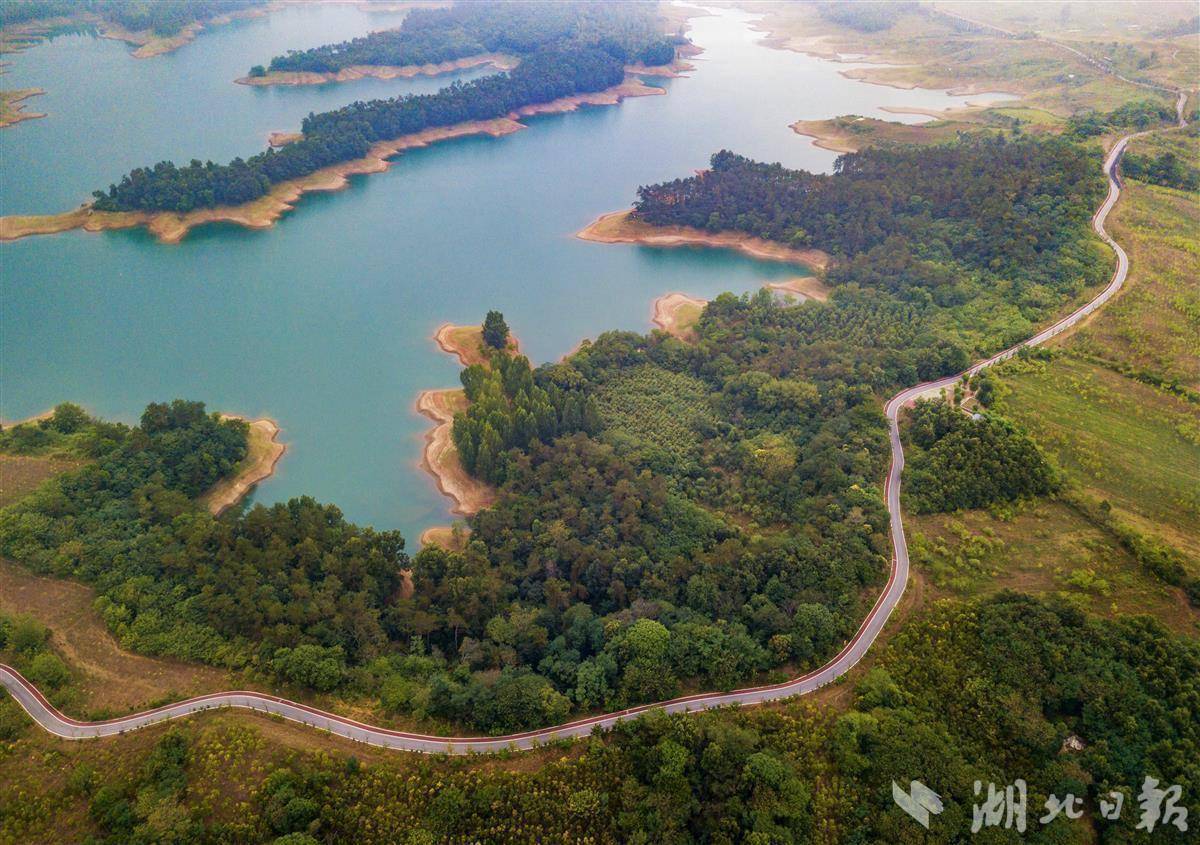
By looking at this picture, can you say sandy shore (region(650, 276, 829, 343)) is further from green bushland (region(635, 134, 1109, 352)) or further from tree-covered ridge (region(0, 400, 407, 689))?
tree-covered ridge (region(0, 400, 407, 689))

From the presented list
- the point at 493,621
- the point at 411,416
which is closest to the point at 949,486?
the point at 493,621

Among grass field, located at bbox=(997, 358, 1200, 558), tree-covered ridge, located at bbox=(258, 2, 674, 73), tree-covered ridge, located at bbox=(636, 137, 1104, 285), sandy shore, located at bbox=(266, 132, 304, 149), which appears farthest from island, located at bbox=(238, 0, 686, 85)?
grass field, located at bbox=(997, 358, 1200, 558)

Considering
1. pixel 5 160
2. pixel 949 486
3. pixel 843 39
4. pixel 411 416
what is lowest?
pixel 411 416

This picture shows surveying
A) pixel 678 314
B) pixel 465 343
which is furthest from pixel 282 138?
pixel 678 314

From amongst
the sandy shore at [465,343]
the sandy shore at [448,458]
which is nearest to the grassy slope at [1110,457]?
the sandy shore at [448,458]

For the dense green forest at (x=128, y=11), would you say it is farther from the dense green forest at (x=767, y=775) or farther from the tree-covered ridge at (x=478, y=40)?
the dense green forest at (x=767, y=775)

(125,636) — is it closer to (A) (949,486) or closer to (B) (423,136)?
(A) (949,486)
